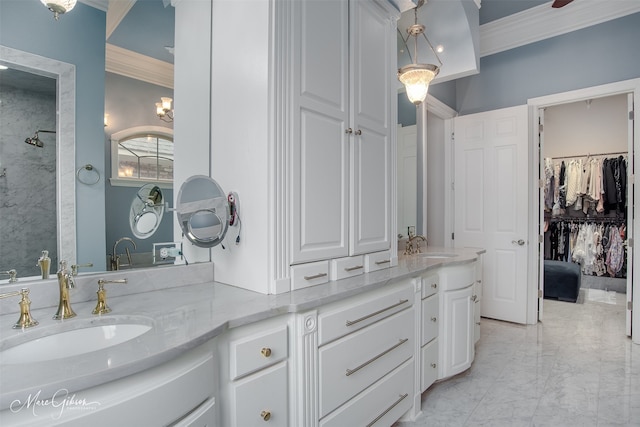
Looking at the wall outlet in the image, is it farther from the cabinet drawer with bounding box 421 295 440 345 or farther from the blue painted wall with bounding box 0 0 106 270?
the cabinet drawer with bounding box 421 295 440 345

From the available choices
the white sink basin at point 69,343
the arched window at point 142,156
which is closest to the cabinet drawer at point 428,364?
the white sink basin at point 69,343

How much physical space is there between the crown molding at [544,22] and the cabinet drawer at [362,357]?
11.4ft

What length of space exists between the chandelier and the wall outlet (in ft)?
2.02

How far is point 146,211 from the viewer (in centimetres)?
162

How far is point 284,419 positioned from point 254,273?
1.92 feet

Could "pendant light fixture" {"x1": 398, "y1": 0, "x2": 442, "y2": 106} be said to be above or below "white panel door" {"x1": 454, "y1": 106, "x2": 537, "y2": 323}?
above

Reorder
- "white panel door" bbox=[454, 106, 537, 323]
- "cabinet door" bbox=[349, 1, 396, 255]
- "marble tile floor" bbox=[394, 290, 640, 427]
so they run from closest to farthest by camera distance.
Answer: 1. "cabinet door" bbox=[349, 1, 396, 255]
2. "marble tile floor" bbox=[394, 290, 640, 427]
3. "white panel door" bbox=[454, 106, 537, 323]

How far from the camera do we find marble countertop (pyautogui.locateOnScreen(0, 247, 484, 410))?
0.75 metres

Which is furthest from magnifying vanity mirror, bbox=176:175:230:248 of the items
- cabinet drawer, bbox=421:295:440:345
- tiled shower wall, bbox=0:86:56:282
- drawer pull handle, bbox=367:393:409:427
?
cabinet drawer, bbox=421:295:440:345

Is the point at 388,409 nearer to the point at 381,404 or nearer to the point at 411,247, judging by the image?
the point at 381,404

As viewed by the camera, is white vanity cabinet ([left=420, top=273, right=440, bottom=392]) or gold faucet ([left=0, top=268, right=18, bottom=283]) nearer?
gold faucet ([left=0, top=268, right=18, bottom=283])

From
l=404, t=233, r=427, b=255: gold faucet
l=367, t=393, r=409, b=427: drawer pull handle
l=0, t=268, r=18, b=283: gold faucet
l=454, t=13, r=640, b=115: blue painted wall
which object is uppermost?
l=454, t=13, r=640, b=115: blue painted wall

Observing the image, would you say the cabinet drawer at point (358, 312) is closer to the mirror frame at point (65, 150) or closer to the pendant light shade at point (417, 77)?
the mirror frame at point (65, 150)


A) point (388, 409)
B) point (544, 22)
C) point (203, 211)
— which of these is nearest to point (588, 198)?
point (544, 22)
